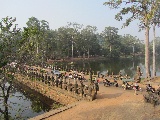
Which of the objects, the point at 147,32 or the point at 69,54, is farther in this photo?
the point at 69,54

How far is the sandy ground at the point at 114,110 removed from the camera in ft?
48.4

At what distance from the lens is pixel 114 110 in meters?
15.8

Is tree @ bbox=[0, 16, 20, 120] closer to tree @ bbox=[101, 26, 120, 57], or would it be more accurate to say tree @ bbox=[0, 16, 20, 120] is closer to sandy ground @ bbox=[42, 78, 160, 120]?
sandy ground @ bbox=[42, 78, 160, 120]

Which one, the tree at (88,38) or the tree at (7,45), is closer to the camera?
the tree at (7,45)

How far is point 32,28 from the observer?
411 inches

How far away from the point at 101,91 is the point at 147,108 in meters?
6.44

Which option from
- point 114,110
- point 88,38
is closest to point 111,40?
point 88,38

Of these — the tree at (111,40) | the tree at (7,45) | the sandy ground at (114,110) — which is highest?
the tree at (111,40)

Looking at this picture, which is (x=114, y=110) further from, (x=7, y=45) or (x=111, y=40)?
(x=111, y=40)

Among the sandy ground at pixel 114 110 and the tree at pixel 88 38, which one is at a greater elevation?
the tree at pixel 88 38

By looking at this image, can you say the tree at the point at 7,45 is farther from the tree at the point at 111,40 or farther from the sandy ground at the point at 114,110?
the tree at the point at 111,40

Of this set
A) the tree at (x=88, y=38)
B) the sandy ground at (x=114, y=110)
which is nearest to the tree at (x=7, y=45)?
the sandy ground at (x=114, y=110)

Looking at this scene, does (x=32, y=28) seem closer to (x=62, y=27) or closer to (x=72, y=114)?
(x=72, y=114)

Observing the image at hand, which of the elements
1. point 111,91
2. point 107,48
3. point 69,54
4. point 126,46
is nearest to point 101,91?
point 111,91
